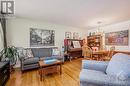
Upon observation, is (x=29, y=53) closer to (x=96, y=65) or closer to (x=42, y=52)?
(x=42, y=52)

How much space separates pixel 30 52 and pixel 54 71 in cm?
154

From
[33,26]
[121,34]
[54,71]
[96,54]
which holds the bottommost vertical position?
[54,71]

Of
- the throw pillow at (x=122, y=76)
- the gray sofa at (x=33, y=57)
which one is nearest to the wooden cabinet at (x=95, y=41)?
the gray sofa at (x=33, y=57)

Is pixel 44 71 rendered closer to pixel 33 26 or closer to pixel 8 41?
pixel 8 41

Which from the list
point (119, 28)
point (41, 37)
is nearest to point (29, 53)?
point (41, 37)

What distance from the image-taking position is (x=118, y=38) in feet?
15.8

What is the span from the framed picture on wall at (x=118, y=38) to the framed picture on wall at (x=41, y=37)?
327 centimetres

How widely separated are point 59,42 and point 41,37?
1179mm

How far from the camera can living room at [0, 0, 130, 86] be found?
7.21 ft

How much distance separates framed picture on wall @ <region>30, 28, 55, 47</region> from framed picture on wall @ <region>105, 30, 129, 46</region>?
3.27 metres

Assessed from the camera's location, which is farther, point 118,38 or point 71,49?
point 71,49

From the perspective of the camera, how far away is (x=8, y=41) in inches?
153

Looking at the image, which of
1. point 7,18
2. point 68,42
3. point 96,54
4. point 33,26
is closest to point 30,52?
point 33,26

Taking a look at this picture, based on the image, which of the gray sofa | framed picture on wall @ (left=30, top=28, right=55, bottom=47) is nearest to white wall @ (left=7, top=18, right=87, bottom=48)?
framed picture on wall @ (left=30, top=28, right=55, bottom=47)
